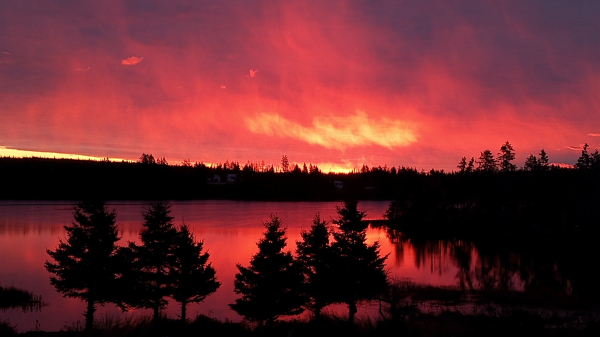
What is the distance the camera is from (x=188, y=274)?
30.4 m

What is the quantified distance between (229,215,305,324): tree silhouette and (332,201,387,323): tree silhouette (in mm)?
2674

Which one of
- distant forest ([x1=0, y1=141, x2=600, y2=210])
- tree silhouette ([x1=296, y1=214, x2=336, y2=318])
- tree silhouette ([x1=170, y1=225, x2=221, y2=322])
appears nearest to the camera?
tree silhouette ([x1=296, y1=214, x2=336, y2=318])

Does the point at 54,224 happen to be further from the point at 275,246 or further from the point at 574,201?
the point at 574,201

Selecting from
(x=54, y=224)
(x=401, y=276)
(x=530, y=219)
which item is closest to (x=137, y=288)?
(x=401, y=276)

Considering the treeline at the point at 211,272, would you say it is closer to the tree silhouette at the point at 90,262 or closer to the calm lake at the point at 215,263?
the tree silhouette at the point at 90,262

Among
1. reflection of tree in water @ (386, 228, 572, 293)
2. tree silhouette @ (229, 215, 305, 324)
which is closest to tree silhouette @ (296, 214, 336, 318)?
tree silhouette @ (229, 215, 305, 324)

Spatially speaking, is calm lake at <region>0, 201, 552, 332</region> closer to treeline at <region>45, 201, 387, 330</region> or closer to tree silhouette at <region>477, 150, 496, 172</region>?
treeline at <region>45, 201, 387, 330</region>

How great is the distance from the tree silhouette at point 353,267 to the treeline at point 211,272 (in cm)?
6

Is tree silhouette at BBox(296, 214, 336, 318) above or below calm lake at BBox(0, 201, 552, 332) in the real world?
above

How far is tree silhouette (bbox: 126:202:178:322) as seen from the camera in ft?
99.7

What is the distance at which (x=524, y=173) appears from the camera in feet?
298

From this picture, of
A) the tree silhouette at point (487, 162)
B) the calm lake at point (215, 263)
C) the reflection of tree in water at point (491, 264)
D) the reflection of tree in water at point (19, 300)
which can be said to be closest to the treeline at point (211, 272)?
the calm lake at point (215, 263)

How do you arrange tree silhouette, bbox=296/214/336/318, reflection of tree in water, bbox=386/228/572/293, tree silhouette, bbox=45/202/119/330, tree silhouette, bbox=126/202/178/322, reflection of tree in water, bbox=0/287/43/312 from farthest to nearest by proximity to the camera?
1. reflection of tree in water, bbox=386/228/572/293
2. reflection of tree in water, bbox=0/287/43/312
3. tree silhouette, bbox=126/202/178/322
4. tree silhouette, bbox=45/202/119/330
5. tree silhouette, bbox=296/214/336/318

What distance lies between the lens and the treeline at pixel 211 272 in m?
28.2
